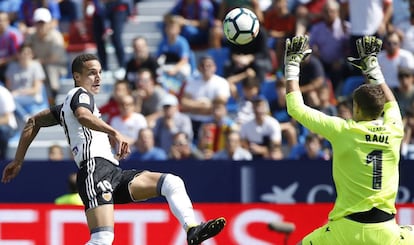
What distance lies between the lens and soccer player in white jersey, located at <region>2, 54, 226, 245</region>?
372 inches

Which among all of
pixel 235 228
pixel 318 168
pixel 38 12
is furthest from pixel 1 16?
pixel 235 228

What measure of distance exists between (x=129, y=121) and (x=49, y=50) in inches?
101

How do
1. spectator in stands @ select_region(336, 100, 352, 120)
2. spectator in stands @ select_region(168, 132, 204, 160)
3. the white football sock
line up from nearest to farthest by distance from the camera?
the white football sock
spectator in stands @ select_region(336, 100, 352, 120)
spectator in stands @ select_region(168, 132, 204, 160)

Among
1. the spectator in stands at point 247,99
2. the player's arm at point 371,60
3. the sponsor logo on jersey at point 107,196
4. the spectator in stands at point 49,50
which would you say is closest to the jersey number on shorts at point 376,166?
the player's arm at point 371,60

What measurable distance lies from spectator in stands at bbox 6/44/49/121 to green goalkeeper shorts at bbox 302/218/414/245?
906 cm

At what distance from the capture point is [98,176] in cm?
959

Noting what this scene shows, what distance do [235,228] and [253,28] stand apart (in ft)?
6.96

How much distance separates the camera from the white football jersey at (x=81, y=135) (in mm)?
9609

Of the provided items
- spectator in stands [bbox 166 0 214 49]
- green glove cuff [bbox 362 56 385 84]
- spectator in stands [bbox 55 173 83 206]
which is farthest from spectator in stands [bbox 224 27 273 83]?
green glove cuff [bbox 362 56 385 84]

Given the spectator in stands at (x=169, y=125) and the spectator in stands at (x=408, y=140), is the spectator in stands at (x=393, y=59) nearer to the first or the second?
the spectator in stands at (x=408, y=140)

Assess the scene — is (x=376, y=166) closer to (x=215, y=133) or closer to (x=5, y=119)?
(x=215, y=133)

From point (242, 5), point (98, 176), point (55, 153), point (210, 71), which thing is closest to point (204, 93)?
point (210, 71)

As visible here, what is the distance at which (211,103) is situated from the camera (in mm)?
16391

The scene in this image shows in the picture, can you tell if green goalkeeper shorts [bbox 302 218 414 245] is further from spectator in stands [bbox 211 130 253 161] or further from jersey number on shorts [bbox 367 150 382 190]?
spectator in stands [bbox 211 130 253 161]
